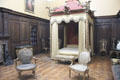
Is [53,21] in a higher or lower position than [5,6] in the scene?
lower

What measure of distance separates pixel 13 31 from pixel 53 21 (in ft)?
7.17

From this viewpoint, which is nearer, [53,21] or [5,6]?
[5,6]

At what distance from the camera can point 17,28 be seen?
540 centimetres

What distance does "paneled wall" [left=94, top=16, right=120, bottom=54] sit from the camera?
256 inches

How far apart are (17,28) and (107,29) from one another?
579 cm

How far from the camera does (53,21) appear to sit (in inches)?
204

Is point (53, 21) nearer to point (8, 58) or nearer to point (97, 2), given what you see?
point (8, 58)

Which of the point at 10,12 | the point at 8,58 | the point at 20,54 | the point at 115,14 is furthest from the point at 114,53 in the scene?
the point at 10,12

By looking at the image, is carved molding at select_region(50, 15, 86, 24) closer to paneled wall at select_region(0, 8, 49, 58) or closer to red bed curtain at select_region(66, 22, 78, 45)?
red bed curtain at select_region(66, 22, 78, 45)

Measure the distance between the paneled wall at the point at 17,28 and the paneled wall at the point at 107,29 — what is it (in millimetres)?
4141

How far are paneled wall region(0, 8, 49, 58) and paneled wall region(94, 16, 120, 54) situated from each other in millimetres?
4141

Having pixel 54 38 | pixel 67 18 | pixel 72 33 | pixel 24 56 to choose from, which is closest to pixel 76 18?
pixel 67 18

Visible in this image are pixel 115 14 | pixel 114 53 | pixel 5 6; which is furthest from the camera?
pixel 115 14

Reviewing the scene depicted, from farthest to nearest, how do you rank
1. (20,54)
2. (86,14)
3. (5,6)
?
(5,6)
(86,14)
(20,54)
